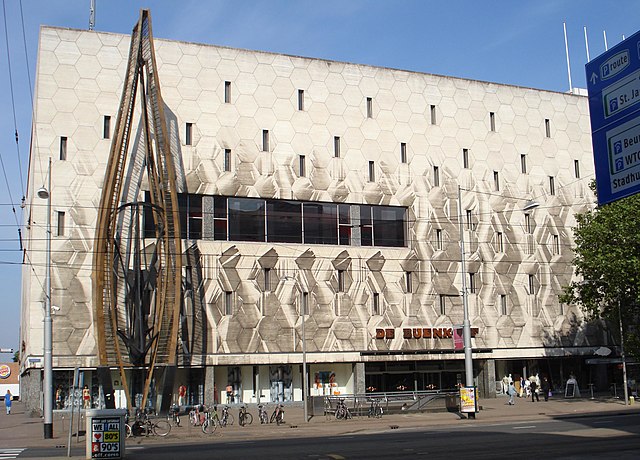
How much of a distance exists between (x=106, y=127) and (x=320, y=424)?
2173 cm

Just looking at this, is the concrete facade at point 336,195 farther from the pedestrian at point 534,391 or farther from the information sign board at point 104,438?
the information sign board at point 104,438

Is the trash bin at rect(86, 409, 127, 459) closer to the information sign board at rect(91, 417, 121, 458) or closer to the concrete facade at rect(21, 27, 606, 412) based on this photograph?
the information sign board at rect(91, 417, 121, 458)

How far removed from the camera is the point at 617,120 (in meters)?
14.8

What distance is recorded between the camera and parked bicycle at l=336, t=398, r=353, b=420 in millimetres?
38562

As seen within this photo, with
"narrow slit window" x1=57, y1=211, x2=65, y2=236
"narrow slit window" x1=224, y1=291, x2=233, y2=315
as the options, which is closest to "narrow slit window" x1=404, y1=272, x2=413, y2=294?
"narrow slit window" x1=224, y1=291, x2=233, y2=315

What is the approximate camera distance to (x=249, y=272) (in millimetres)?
47688

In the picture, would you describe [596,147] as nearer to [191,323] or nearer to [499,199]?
[191,323]

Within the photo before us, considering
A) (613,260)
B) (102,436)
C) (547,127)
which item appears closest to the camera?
(102,436)

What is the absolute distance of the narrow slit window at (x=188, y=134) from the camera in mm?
47219

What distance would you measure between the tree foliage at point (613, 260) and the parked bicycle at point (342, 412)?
15224 mm

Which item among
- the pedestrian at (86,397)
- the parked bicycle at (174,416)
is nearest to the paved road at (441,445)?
the parked bicycle at (174,416)

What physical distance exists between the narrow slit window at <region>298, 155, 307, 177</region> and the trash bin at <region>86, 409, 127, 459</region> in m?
30.4

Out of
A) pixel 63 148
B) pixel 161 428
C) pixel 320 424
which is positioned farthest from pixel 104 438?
pixel 63 148

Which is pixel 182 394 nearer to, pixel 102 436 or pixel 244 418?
pixel 244 418
